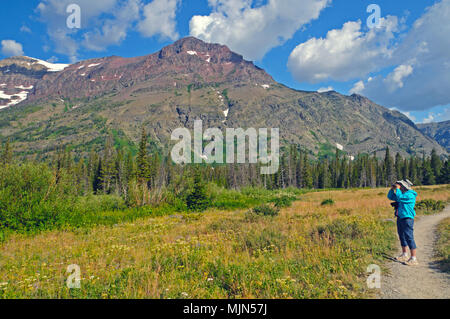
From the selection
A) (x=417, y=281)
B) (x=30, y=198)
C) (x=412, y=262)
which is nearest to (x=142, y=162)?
(x=30, y=198)

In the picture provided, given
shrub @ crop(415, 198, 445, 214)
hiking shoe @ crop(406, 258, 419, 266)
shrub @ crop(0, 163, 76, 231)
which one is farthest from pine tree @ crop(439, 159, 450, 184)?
shrub @ crop(0, 163, 76, 231)

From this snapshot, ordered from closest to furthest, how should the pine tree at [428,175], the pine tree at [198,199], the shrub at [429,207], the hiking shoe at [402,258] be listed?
1. the hiking shoe at [402,258]
2. the shrub at [429,207]
3. the pine tree at [198,199]
4. the pine tree at [428,175]

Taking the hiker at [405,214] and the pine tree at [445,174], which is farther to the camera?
the pine tree at [445,174]

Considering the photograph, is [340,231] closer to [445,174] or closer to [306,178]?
[306,178]

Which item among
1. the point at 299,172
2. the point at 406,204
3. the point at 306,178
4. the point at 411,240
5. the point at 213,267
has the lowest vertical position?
the point at 213,267

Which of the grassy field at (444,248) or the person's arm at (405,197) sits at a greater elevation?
the person's arm at (405,197)

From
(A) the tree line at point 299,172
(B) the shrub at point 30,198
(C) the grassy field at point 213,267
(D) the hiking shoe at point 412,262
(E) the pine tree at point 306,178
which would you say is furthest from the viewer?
(E) the pine tree at point 306,178

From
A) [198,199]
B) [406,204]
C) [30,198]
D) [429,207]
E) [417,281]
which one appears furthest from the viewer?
[198,199]

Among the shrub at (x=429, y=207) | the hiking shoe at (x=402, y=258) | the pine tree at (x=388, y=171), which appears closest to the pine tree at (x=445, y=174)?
the pine tree at (x=388, y=171)

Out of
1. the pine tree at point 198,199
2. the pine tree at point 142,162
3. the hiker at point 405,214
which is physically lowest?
the pine tree at point 198,199

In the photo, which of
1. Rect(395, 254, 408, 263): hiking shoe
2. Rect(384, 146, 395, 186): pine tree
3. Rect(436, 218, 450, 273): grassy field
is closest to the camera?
Rect(436, 218, 450, 273): grassy field

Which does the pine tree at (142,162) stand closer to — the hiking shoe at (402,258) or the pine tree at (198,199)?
the pine tree at (198,199)

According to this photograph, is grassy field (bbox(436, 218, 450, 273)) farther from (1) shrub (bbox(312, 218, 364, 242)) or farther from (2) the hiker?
(1) shrub (bbox(312, 218, 364, 242))
